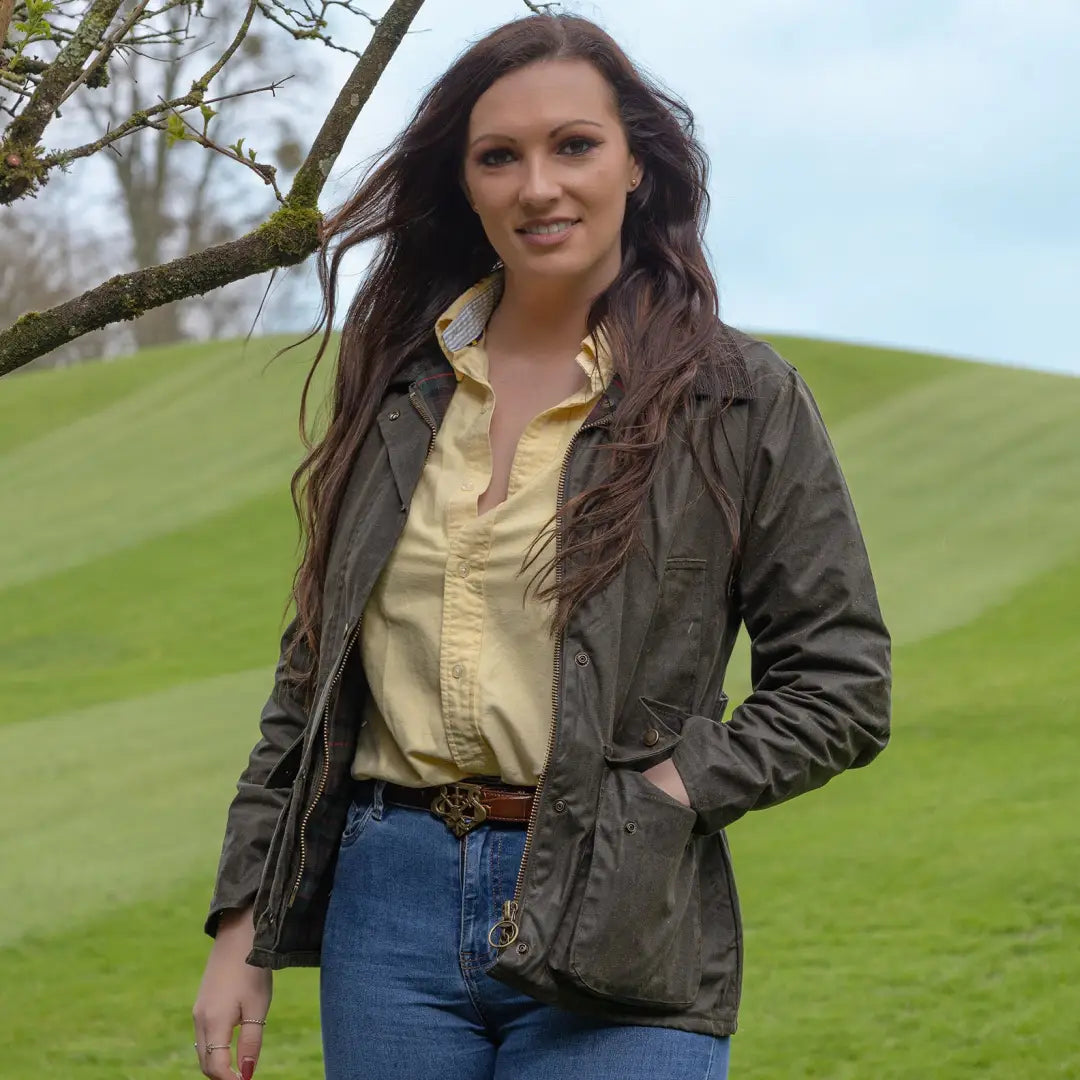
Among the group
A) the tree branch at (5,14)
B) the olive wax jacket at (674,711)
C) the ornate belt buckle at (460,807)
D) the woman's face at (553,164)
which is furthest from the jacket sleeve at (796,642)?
the tree branch at (5,14)

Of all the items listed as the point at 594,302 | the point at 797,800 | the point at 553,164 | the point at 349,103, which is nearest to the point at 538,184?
the point at 553,164

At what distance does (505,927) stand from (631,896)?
0.57 feet

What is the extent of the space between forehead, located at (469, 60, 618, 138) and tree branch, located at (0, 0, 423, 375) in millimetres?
287

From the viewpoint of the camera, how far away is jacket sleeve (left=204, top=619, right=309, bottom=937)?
2.46 meters

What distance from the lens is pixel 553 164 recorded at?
232 cm

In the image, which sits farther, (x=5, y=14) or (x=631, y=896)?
(x=5, y=14)

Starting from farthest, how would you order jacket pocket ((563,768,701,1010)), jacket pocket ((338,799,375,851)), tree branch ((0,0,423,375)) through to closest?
tree branch ((0,0,423,375)) → jacket pocket ((338,799,375,851)) → jacket pocket ((563,768,701,1010))

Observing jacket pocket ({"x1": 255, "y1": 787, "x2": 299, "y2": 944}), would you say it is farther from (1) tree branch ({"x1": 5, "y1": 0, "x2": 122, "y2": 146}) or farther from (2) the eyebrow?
(1) tree branch ({"x1": 5, "y1": 0, "x2": 122, "y2": 146})

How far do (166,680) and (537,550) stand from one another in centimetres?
957

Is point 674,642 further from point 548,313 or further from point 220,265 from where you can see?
point 220,265

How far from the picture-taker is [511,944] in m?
2.03

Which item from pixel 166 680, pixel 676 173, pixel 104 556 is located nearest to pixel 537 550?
pixel 676 173

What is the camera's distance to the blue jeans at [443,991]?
209cm

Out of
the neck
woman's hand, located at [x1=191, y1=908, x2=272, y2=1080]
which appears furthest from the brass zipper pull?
the neck
